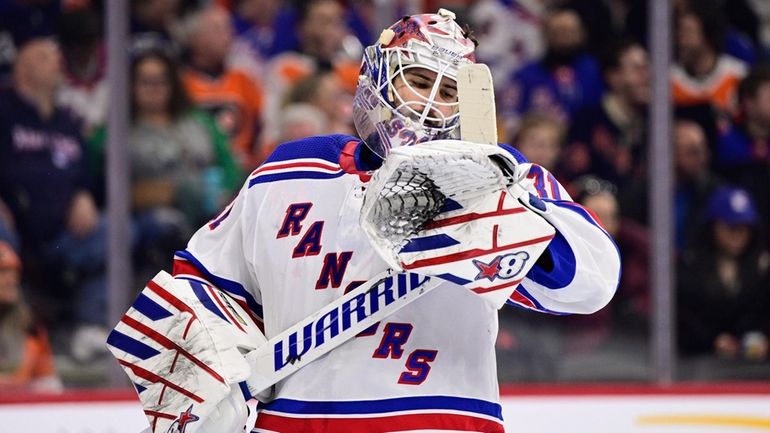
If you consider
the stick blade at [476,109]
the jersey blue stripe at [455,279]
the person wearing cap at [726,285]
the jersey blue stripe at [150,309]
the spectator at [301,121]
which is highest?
the stick blade at [476,109]

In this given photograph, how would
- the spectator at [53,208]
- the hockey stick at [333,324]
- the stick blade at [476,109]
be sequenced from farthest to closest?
1. the spectator at [53,208]
2. the hockey stick at [333,324]
3. the stick blade at [476,109]

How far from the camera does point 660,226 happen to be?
4.19 metres

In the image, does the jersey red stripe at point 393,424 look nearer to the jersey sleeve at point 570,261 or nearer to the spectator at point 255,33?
the jersey sleeve at point 570,261

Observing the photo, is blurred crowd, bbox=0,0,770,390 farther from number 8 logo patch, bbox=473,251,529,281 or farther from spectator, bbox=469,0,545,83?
number 8 logo patch, bbox=473,251,529,281

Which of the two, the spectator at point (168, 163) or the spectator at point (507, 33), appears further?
the spectator at point (507, 33)

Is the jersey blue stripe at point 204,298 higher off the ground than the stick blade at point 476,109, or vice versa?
the stick blade at point 476,109

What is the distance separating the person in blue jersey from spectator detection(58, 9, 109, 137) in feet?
8.13

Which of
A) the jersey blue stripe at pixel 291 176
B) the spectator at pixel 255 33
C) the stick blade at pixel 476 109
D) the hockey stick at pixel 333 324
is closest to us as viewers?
the stick blade at pixel 476 109

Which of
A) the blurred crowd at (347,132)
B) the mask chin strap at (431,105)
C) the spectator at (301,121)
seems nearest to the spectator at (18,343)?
the blurred crowd at (347,132)

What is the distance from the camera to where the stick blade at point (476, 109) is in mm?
1574

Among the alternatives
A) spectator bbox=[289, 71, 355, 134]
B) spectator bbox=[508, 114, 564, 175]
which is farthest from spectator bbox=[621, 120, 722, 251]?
spectator bbox=[289, 71, 355, 134]

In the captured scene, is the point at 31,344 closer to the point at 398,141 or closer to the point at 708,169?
the point at 708,169

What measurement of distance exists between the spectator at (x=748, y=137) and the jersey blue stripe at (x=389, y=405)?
2.71 meters

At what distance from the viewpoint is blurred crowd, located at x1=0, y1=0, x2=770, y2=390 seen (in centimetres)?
421
